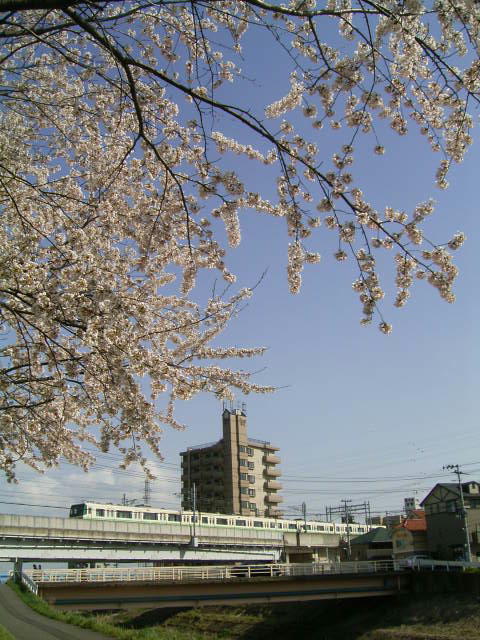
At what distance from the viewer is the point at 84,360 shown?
6.04 m

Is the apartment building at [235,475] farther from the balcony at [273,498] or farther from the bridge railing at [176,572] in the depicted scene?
the bridge railing at [176,572]

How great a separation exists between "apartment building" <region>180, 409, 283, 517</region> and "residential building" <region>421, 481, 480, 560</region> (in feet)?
93.9

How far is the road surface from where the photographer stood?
1115cm

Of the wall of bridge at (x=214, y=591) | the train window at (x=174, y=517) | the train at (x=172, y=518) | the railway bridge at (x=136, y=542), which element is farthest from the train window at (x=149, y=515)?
the wall of bridge at (x=214, y=591)

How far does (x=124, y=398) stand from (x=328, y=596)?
30.3m

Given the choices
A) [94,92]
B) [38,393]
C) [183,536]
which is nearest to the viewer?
[94,92]

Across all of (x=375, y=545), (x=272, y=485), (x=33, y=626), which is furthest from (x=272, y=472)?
(x=33, y=626)

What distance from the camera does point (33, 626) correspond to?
13055 millimetres

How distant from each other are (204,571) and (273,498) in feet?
158

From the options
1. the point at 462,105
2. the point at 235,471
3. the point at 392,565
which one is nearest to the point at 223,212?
the point at 462,105

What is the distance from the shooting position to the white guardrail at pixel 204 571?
24.1m

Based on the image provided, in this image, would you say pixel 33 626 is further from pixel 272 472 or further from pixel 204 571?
pixel 272 472

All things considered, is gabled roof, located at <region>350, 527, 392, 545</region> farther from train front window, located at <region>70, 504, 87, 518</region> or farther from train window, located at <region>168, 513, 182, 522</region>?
train front window, located at <region>70, 504, 87, 518</region>

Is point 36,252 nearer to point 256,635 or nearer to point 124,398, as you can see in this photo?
point 124,398
